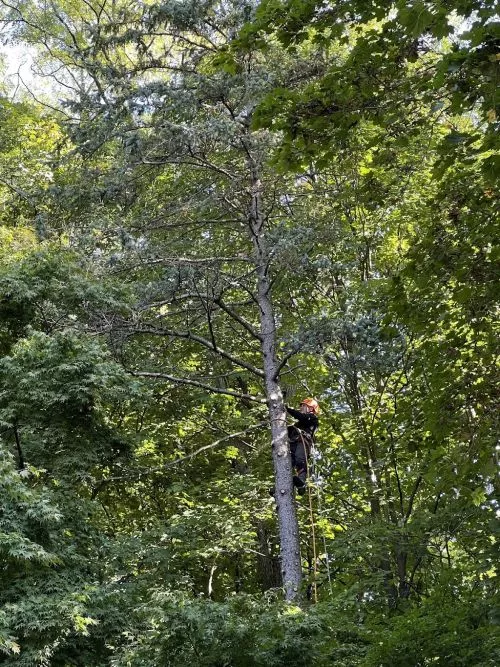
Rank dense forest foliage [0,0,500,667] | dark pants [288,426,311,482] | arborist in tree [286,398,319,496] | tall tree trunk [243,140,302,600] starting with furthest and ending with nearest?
dark pants [288,426,311,482]
arborist in tree [286,398,319,496]
tall tree trunk [243,140,302,600]
dense forest foliage [0,0,500,667]

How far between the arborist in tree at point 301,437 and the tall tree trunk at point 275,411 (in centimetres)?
24

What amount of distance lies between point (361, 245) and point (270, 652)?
6.27 metres

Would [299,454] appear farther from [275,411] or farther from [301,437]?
[275,411]

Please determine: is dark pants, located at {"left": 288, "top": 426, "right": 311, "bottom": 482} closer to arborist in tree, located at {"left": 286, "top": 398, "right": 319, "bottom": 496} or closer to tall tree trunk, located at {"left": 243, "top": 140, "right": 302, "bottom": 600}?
arborist in tree, located at {"left": 286, "top": 398, "right": 319, "bottom": 496}

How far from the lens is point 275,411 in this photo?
29.3 ft

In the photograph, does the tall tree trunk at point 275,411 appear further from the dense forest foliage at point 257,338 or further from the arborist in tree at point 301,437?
the arborist in tree at point 301,437

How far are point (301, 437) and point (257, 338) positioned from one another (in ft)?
5.01

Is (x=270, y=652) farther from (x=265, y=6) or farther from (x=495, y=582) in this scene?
(x=265, y=6)

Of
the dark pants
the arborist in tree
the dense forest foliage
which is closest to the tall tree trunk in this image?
the dense forest foliage

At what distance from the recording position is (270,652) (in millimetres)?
4887

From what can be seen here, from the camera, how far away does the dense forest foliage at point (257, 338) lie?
4508 millimetres

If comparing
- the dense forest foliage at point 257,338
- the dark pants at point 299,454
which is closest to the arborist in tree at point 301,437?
the dark pants at point 299,454

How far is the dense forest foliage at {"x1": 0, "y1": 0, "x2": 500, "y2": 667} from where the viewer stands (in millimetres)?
4508

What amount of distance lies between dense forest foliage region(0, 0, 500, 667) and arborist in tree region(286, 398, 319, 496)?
201 mm
